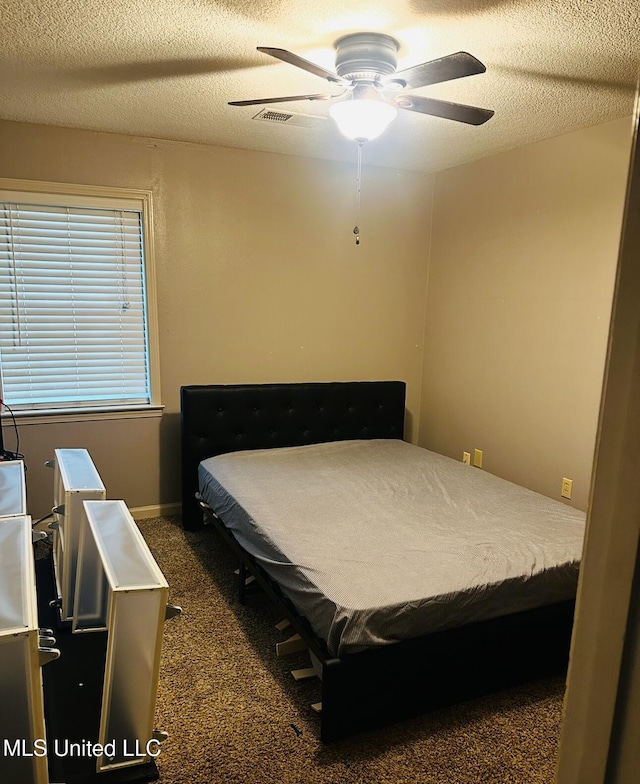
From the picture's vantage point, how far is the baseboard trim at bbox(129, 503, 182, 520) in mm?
3828

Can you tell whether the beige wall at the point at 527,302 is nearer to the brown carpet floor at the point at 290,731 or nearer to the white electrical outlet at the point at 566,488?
the white electrical outlet at the point at 566,488

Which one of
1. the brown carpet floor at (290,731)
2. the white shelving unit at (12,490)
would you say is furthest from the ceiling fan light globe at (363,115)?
the brown carpet floor at (290,731)

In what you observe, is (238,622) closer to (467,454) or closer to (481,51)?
(467,454)

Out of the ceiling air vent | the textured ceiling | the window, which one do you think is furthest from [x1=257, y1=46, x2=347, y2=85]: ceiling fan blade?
the window

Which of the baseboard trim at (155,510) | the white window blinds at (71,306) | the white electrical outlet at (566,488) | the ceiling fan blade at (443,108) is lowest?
the baseboard trim at (155,510)

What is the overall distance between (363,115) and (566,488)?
7.86 ft

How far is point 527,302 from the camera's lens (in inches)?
139

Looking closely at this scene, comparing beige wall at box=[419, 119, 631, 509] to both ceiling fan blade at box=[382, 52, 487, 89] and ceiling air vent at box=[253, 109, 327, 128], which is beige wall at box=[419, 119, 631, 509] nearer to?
ceiling air vent at box=[253, 109, 327, 128]

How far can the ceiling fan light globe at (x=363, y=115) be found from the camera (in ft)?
7.16

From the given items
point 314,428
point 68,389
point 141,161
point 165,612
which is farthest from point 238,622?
point 141,161

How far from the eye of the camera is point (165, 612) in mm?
1577

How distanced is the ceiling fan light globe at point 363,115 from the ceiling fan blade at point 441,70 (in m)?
0.11

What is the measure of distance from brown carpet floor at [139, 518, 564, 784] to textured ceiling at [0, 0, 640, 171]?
2.50 meters

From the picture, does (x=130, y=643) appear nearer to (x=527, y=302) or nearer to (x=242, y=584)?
(x=242, y=584)
